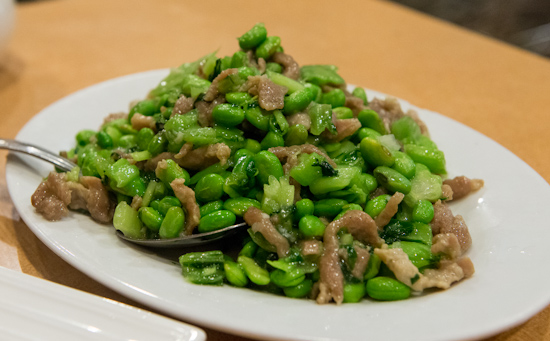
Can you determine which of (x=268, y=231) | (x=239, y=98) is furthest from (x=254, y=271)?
(x=239, y=98)

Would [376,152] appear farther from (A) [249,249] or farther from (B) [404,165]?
(A) [249,249]

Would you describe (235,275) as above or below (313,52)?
below

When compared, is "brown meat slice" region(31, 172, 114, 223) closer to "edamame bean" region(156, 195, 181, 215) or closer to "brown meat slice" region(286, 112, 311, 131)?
"edamame bean" region(156, 195, 181, 215)

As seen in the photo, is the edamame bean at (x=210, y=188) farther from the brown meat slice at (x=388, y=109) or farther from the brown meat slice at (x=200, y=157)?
the brown meat slice at (x=388, y=109)

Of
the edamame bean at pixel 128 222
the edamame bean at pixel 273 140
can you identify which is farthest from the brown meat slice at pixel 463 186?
the edamame bean at pixel 128 222

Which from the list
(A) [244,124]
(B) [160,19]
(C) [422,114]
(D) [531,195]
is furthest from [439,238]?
(B) [160,19]

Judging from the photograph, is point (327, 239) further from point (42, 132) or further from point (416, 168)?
point (42, 132)
